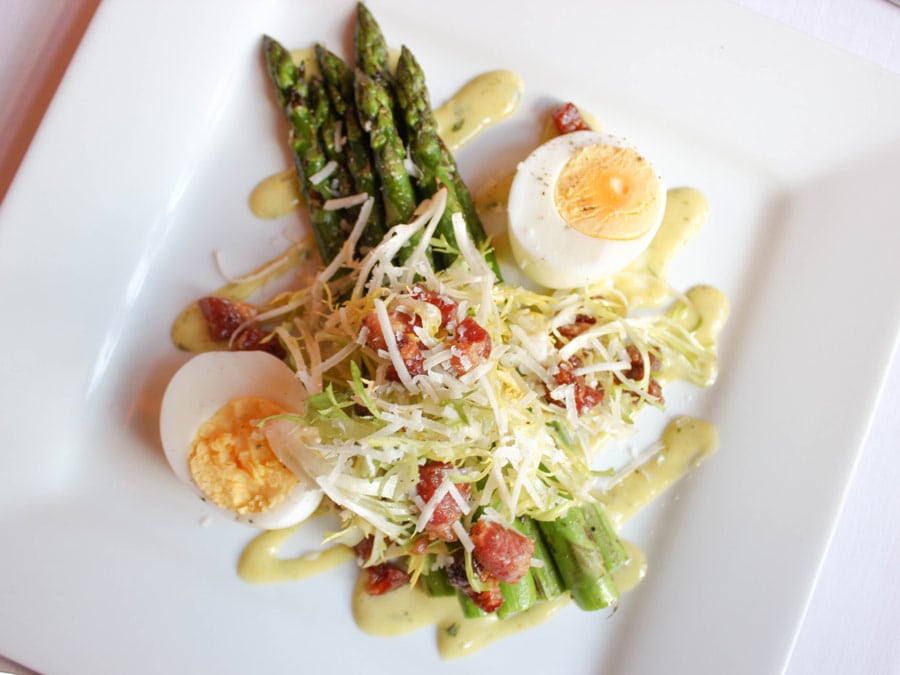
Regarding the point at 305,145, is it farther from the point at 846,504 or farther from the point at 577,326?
the point at 846,504

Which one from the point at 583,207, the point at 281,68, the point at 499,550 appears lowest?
the point at 499,550

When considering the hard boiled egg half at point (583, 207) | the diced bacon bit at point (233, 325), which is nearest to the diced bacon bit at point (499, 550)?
the hard boiled egg half at point (583, 207)

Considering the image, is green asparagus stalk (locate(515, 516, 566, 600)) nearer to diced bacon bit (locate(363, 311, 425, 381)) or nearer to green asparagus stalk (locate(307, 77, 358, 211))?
diced bacon bit (locate(363, 311, 425, 381))

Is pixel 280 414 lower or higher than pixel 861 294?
lower

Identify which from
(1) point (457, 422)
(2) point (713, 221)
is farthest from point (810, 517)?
(1) point (457, 422)

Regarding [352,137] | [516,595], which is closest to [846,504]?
[516,595]

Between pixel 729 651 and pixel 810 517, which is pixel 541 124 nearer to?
pixel 810 517

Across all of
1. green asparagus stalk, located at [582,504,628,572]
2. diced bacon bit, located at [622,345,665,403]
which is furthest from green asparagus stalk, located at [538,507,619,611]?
diced bacon bit, located at [622,345,665,403]
